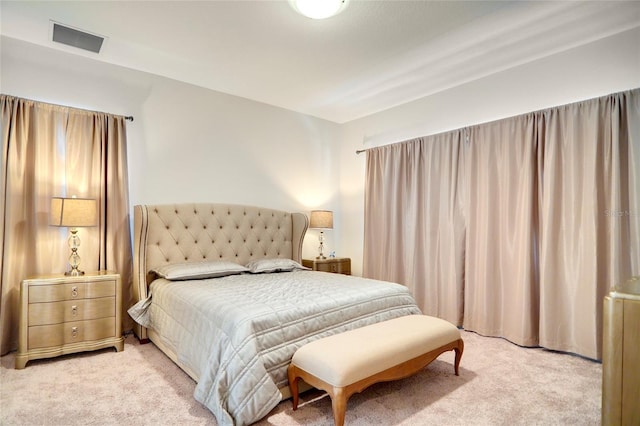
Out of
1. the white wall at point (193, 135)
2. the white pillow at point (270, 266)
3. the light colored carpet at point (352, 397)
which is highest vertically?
the white wall at point (193, 135)

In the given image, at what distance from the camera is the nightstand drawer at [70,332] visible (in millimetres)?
2631

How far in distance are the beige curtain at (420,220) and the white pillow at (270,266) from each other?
A: 1.29 metres

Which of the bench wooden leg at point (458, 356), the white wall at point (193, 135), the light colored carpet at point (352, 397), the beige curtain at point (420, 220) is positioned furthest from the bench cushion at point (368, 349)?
the white wall at point (193, 135)

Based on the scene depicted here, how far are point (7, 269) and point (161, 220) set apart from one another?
122 cm

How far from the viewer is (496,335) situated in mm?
3357

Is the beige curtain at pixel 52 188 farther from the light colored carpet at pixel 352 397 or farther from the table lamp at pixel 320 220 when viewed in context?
the table lamp at pixel 320 220

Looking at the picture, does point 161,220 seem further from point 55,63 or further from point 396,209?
point 396,209

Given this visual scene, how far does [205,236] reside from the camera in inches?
148

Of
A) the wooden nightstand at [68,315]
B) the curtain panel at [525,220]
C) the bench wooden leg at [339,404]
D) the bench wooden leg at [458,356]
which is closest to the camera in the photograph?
the bench wooden leg at [339,404]

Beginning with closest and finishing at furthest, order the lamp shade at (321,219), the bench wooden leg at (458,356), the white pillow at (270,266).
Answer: the bench wooden leg at (458,356), the white pillow at (270,266), the lamp shade at (321,219)

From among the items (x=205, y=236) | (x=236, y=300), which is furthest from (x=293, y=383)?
(x=205, y=236)

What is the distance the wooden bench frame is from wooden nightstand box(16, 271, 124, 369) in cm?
182

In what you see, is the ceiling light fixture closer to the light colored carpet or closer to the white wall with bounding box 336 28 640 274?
the white wall with bounding box 336 28 640 274

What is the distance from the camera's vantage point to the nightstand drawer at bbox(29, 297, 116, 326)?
2.64 metres
